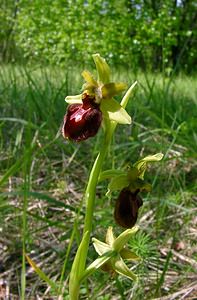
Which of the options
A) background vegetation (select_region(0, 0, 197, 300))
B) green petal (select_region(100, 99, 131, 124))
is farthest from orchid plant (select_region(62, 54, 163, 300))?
background vegetation (select_region(0, 0, 197, 300))

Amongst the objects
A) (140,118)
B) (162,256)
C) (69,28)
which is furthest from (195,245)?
(69,28)

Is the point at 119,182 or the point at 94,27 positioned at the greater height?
the point at 119,182

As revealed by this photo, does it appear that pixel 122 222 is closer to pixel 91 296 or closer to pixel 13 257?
pixel 91 296

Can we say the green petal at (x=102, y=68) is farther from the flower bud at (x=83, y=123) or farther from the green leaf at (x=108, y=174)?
the green leaf at (x=108, y=174)

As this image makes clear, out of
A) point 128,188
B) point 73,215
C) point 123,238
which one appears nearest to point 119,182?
point 128,188

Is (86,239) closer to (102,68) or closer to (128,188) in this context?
(128,188)

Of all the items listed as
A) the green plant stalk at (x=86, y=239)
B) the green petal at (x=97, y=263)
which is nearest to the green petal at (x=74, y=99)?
the green plant stalk at (x=86, y=239)

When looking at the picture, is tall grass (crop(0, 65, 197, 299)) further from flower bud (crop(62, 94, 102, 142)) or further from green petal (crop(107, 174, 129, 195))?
flower bud (crop(62, 94, 102, 142))
